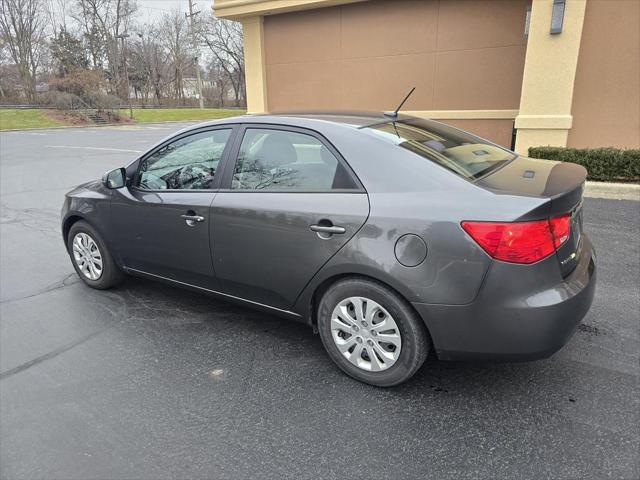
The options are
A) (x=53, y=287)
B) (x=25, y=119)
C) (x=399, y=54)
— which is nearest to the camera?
(x=53, y=287)

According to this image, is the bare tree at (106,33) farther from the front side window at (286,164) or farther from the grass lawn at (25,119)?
the front side window at (286,164)

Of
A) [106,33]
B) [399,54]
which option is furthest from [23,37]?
[399,54]

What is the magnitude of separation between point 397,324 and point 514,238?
2.55 ft

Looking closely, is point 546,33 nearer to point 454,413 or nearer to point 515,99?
point 515,99

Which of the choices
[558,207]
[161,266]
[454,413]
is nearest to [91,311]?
[161,266]

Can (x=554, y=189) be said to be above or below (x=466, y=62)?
below

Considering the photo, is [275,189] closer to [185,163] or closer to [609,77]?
[185,163]

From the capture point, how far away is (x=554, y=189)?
96.9 inches

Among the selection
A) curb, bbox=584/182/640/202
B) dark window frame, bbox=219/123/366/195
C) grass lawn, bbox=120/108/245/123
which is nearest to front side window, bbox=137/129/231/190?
dark window frame, bbox=219/123/366/195

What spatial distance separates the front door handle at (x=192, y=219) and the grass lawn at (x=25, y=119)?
114 feet

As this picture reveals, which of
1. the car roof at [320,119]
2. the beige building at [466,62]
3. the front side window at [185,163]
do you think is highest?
the beige building at [466,62]

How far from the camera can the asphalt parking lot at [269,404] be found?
2.24m

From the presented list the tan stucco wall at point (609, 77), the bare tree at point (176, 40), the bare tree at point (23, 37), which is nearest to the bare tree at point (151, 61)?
the bare tree at point (176, 40)

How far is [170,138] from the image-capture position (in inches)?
144
